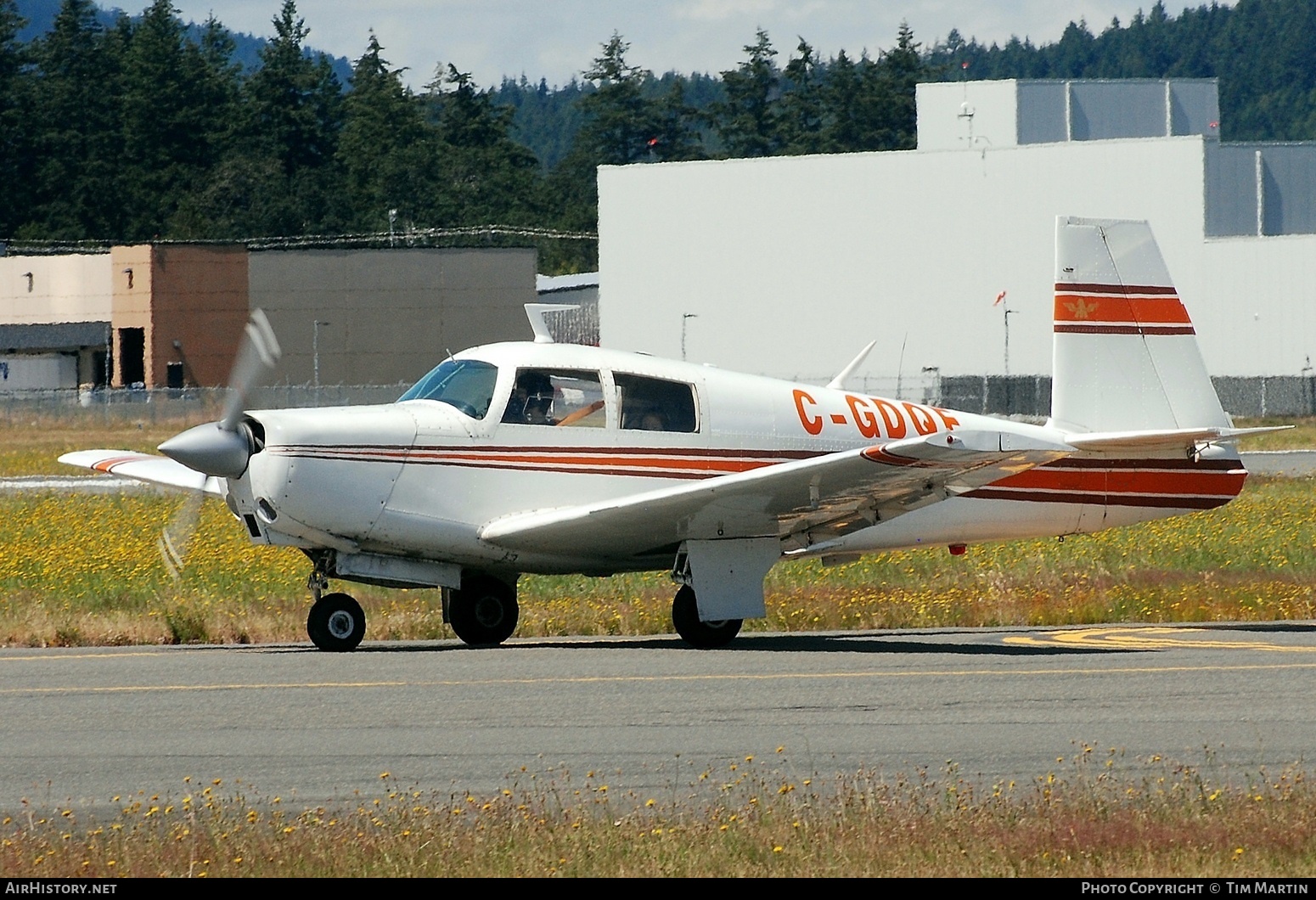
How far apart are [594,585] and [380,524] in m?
4.85

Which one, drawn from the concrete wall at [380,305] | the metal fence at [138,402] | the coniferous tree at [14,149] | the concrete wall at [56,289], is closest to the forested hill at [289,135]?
the coniferous tree at [14,149]

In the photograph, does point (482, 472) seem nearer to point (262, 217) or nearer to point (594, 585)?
point (594, 585)

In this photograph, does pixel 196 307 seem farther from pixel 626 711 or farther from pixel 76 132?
pixel 626 711

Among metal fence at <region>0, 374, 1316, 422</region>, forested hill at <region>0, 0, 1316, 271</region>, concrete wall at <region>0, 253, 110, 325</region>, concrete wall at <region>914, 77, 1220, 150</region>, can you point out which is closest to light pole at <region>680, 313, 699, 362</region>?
metal fence at <region>0, 374, 1316, 422</region>

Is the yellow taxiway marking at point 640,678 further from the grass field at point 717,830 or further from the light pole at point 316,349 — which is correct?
the light pole at point 316,349

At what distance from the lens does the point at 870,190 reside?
61312 millimetres

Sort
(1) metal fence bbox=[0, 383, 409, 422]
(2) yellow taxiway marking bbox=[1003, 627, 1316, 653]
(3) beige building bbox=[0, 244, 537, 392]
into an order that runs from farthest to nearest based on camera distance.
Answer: (3) beige building bbox=[0, 244, 537, 392], (1) metal fence bbox=[0, 383, 409, 422], (2) yellow taxiway marking bbox=[1003, 627, 1316, 653]

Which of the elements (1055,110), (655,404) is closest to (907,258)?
(1055,110)

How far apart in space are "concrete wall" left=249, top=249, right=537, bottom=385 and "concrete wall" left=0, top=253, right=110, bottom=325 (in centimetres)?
966

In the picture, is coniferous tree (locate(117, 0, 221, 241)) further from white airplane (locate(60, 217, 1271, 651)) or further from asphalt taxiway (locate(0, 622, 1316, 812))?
asphalt taxiway (locate(0, 622, 1316, 812))

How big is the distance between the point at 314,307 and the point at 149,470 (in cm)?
6127

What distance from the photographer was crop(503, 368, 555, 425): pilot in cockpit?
13289 mm

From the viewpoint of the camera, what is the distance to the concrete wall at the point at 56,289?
8075cm

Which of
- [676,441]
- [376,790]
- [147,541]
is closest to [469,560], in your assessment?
[676,441]
